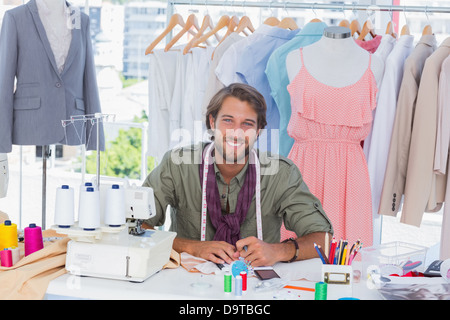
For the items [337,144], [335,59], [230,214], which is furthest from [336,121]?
[230,214]

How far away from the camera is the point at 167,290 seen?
1599 millimetres

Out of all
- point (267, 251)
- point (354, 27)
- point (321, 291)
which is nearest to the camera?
point (321, 291)

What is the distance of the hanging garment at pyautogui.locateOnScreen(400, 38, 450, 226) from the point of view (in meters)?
2.75

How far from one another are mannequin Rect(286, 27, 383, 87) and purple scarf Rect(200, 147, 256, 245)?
0.77 m

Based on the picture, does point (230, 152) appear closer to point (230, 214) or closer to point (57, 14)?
point (230, 214)

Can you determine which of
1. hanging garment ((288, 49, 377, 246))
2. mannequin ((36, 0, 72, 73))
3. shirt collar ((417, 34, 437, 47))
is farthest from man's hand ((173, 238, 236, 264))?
shirt collar ((417, 34, 437, 47))

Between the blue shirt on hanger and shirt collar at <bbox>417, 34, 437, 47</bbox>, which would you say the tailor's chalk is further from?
shirt collar at <bbox>417, 34, 437, 47</bbox>

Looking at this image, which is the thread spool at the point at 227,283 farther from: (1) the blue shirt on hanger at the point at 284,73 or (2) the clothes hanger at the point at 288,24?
(2) the clothes hanger at the point at 288,24

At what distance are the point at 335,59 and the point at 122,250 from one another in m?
1.54

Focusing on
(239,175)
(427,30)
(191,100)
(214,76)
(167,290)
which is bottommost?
(167,290)

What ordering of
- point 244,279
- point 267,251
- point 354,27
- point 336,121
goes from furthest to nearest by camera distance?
point 354,27 → point 336,121 → point 267,251 → point 244,279

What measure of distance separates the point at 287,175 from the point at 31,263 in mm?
998

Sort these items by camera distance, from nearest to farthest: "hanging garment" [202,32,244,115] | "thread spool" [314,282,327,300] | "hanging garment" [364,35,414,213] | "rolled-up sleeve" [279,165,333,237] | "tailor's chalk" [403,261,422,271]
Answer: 1. "thread spool" [314,282,327,300]
2. "tailor's chalk" [403,261,422,271]
3. "rolled-up sleeve" [279,165,333,237]
4. "hanging garment" [364,35,414,213]
5. "hanging garment" [202,32,244,115]
